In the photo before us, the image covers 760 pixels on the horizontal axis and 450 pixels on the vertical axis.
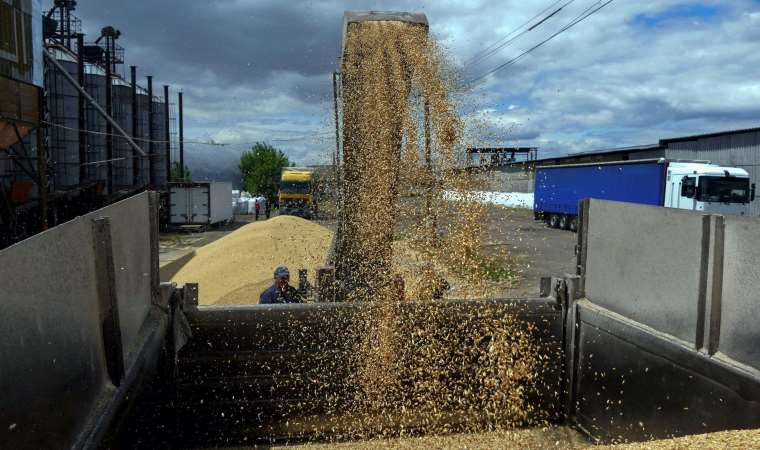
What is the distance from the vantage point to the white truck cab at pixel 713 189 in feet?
53.4

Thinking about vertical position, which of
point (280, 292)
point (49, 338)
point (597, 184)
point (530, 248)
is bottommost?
point (530, 248)

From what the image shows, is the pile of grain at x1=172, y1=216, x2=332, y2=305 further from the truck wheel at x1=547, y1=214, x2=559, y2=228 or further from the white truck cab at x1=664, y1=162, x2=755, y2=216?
the truck wheel at x1=547, y1=214, x2=559, y2=228

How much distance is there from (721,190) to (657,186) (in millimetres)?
1733

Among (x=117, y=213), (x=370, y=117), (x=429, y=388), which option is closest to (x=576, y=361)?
(x=429, y=388)

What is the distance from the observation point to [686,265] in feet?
9.95

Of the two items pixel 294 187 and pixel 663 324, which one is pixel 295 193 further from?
pixel 663 324

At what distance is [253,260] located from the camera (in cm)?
1076

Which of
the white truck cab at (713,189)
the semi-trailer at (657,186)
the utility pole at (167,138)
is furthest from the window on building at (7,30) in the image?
the utility pole at (167,138)

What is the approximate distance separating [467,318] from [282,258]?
7.60m

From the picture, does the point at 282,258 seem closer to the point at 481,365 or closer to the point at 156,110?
the point at 481,365

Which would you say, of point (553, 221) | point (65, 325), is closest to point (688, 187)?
point (553, 221)

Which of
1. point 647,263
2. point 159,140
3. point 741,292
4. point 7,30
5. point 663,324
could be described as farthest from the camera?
point 159,140

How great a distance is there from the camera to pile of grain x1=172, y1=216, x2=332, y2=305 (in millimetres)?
8898

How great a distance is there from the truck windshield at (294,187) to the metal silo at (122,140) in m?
6.97
